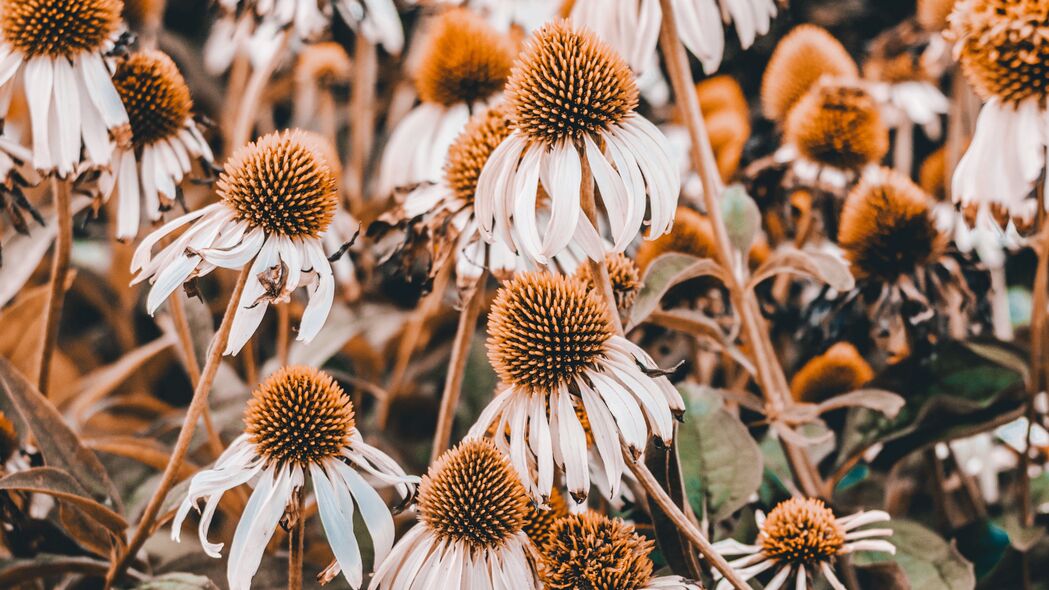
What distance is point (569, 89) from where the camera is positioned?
0.63m

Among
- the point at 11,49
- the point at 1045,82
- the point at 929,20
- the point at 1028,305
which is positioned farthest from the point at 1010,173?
the point at 11,49

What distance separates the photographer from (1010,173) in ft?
2.42

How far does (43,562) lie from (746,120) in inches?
48.7

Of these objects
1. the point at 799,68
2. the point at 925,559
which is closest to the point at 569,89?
the point at 925,559

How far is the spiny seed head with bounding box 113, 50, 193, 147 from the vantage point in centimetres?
79

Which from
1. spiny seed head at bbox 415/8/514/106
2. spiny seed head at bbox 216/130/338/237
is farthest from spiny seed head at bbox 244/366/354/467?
spiny seed head at bbox 415/8/514/106

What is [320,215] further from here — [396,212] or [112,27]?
[112,27]

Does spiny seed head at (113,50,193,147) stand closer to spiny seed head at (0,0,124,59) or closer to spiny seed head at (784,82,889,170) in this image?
spiny seed head at (0,0,124,59)

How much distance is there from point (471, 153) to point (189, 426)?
318mm

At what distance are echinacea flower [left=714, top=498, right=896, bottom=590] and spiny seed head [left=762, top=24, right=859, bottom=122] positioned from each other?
0.69 metres

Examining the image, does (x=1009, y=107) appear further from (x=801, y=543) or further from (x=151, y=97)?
(x=151, y=97)

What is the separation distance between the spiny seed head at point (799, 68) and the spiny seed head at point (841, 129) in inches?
4.0

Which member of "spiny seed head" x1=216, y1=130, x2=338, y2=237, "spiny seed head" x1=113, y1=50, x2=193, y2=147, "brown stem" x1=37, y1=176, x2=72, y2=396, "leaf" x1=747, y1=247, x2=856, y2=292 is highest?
"spiny seed head" x1=113, y1=50, x2=193, y2=147

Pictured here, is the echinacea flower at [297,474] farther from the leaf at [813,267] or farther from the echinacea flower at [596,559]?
the leaf at [813,267]
